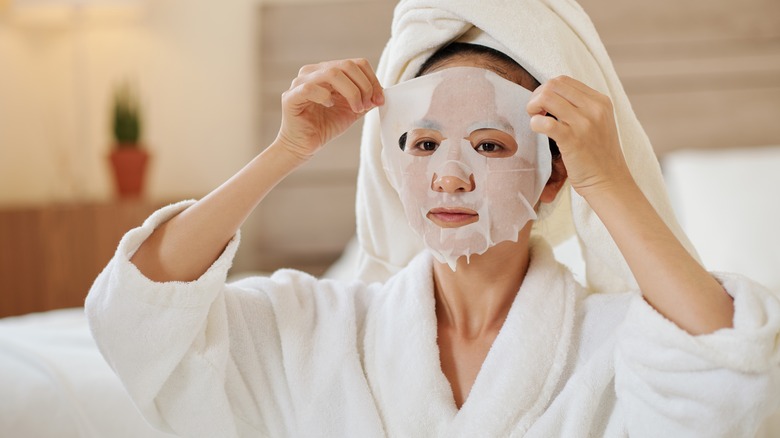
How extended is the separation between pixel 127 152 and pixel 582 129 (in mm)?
2315

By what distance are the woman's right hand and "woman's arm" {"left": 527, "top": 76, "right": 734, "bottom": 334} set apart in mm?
232

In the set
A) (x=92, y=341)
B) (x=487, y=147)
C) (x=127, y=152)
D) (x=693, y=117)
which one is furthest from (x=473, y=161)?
(x=127, y=152)

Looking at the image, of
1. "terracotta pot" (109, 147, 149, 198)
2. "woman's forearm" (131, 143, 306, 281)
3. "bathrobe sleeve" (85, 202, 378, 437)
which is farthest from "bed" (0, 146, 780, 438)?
"terracotta pot" (109, 147, 149, 198)

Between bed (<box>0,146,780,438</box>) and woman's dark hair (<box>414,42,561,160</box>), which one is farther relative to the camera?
bed (<box>0,146,780,438</box>)

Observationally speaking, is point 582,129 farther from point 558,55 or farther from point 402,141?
point 402,141

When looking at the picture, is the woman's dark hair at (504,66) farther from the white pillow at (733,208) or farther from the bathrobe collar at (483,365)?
the white pillow at (733,208)

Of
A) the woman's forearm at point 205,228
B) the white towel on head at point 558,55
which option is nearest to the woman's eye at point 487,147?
the white towel on head at point 558,55

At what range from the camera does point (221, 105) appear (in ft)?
10.3

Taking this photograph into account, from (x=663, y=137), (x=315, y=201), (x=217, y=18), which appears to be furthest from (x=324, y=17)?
(x=663, y=137)

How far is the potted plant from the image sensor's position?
9.66ft

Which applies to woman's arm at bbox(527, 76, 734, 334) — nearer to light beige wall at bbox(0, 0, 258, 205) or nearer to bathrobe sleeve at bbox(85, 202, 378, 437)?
bathrobe sleeve at bbox(85, 202, 378, 437)

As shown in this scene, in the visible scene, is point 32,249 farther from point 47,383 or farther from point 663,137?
point 663,137

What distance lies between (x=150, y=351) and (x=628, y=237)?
1.89ft

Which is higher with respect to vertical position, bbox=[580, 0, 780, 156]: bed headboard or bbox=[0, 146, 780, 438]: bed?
bbox=[580, 0, 780, 156]: bed headboard
